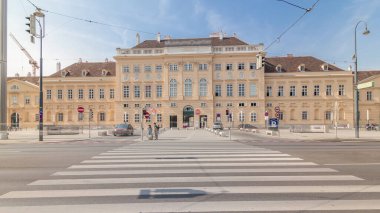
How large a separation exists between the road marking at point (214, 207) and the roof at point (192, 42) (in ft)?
216

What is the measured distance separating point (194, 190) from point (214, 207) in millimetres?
1386

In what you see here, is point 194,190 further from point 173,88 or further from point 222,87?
point 222,87

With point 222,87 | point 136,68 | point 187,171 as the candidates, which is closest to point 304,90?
point 222,87

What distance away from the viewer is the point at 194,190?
24.2 ft

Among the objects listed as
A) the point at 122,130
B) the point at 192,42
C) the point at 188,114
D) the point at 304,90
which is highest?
the point at 192,42

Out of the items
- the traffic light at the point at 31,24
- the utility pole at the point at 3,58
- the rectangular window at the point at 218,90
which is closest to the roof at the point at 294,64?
the rectangular window at the point at 218,90

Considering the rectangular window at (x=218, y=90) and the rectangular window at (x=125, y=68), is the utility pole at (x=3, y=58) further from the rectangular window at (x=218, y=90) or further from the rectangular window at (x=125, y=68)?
the rectangular window at (x=218, y=90)

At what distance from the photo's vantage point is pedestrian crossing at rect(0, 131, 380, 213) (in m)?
6.07

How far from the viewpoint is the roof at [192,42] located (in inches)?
2778

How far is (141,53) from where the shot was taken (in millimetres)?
71312

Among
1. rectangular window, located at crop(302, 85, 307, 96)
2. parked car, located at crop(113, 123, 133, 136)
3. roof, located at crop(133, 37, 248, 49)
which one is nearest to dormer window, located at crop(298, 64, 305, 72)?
rectangular window, located at crop(302, 85, 307, 96)

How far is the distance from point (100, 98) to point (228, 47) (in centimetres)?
3122

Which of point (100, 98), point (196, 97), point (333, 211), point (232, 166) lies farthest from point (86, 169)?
point (100, 98)

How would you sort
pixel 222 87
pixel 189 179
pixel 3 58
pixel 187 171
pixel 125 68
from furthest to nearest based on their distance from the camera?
1. pixel 125 68
2. pixel 222 87
3. pixel 3 58
4. pixel 187 171
5. pixel 189 179
